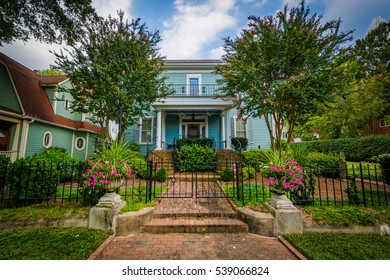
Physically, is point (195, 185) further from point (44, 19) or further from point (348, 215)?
point (44, 19)

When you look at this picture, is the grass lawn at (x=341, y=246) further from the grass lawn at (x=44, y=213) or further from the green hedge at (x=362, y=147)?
the green hedge at (x=362, y=147)

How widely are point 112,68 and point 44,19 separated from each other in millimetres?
2645

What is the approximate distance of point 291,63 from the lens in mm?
6000

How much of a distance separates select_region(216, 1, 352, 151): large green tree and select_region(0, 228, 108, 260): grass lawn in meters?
6.18

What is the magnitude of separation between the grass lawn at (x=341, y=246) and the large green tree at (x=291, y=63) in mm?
3375

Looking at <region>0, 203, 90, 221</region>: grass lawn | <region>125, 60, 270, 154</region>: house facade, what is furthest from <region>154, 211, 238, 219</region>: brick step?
<region>125, 60, 270, 154</region>: house facade

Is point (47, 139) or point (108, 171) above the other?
point (47, 139)

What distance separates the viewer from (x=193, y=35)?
22.2 ft

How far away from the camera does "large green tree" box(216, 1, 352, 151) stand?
5.69 meters

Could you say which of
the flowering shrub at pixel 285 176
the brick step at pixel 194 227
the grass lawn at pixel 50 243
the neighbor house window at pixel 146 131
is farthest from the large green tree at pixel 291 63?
the neighbor house window at pixel 146 131

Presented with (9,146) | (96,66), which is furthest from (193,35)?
(9,146)

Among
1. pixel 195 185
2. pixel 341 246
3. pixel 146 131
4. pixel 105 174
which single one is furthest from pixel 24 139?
pixel 341 246

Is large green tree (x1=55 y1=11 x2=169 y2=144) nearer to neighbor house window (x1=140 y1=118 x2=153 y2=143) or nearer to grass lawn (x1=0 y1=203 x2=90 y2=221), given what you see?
grass lawn (x1=0 y1=203 x2=90 y2=221)

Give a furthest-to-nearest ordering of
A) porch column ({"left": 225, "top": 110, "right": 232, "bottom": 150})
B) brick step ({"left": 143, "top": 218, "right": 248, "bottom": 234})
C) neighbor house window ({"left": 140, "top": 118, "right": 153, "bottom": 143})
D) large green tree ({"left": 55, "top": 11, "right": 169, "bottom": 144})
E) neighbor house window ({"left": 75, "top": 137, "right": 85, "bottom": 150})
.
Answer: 1. neighbor house window ({"left": 140, "top": 118, "right": 153, "bottom": 143})
2. neighbor house window ({"left": 75, "top": 137, "right": 85, "bottom": 150})
3. porch column ({"left": 225, "top": 110, "right": 232, "bottom": 150})
4. large green tree ({"left": 55, "top": 11, "right": 169, "bottom": 144})
5. brick step ({"left": 143, "top": 218, "right": 248, "bottom": 234})
